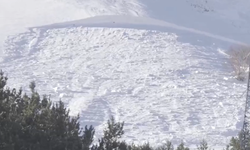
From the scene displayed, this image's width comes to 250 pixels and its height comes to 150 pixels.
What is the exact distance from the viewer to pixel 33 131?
770cm

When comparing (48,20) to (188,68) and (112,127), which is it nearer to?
(188,68)

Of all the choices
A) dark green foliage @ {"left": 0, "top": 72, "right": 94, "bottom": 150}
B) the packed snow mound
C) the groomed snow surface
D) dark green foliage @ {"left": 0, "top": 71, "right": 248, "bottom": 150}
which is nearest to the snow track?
the groomed snow surface

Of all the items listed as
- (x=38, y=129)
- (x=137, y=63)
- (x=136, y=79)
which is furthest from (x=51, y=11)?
(x=38, y=129)

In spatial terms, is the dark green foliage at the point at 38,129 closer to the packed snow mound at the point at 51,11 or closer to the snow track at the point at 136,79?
the snow track at the point at 136,79

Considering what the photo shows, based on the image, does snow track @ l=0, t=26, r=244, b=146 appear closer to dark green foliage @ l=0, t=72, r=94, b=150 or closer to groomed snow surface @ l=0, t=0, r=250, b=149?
groomed snow surface @ l=0, t=0, r=250, b=149

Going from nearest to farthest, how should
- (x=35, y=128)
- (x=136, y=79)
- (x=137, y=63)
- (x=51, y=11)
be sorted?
(x=35, y=128) < (x=136, y=79) < (x=137, y=63) < (x=51, y=11)

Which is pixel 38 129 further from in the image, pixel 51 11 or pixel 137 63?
pixel 51 11

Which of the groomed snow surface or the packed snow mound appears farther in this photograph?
the packed snow mound

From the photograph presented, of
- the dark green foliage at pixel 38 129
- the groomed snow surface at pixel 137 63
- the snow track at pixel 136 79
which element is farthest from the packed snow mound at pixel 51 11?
the dark green foliage at pixel 38 129

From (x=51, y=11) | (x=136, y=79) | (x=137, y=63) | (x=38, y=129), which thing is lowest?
(x=38, y=129)

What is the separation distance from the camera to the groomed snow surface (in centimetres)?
2814

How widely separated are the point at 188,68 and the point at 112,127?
97.0ft

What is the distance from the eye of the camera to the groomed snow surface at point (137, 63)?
92.3 ft

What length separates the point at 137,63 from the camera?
123 ft
